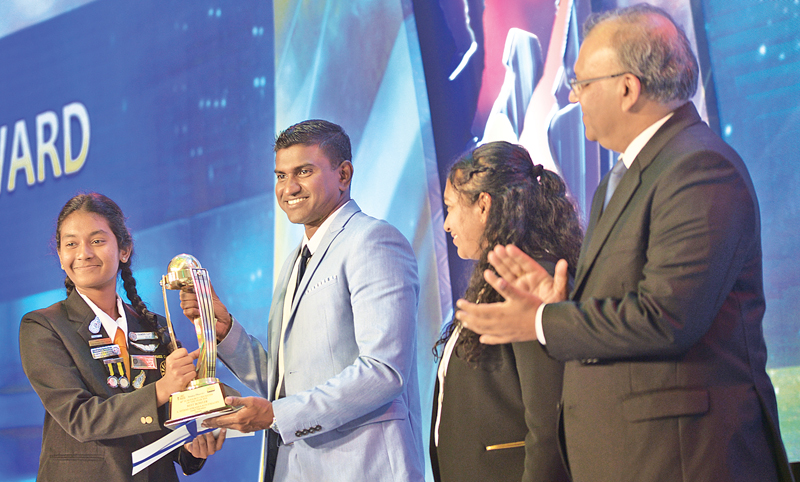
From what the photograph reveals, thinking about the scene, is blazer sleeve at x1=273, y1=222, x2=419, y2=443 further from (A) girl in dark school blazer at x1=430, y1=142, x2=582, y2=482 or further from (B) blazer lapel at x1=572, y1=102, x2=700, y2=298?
(B) blazer lapel at x1=572, y1=102, x2=700, y2=298

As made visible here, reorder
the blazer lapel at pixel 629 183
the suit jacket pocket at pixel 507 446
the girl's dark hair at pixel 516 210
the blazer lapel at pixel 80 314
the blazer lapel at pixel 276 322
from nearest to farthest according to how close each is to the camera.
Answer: the blazer lapel at pixel 629 183 < the suit jacket pocket at pixel 507 446 < the girl's dark hair at pixel 516 210 < the blazer lapel at pixel 276 322 < the blazer lapel at pixel 80 314

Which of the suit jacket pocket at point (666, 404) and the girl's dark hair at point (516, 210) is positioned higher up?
the girl's dark hair at point (516, 210)

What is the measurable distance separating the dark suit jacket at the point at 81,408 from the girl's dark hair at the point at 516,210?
1046 millimetres

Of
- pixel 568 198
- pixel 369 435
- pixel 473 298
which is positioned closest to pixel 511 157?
pixel 568 198

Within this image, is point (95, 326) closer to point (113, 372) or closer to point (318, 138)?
point (113, 372)

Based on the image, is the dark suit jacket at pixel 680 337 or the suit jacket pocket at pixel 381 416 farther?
the suit jacket pocket at pixel 381 416

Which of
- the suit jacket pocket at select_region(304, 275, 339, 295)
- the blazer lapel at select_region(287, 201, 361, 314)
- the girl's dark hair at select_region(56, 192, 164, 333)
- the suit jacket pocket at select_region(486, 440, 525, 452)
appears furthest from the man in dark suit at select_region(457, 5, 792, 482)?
the girl's dark hair at select_region(56, 192, 164, 333)

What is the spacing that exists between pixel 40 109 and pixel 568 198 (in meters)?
4.38

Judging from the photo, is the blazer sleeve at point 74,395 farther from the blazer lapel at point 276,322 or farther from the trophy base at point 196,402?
the blazer lapel at point 276,322

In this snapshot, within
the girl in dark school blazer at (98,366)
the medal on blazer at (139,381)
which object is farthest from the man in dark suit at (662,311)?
the medal on blazer at (139,381)

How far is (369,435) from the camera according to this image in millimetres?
2055

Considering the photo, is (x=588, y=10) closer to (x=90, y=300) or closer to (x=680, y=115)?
(x=680, y=115)

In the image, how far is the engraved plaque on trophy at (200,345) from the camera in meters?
2.00

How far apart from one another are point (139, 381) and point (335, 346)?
0.79 meters
